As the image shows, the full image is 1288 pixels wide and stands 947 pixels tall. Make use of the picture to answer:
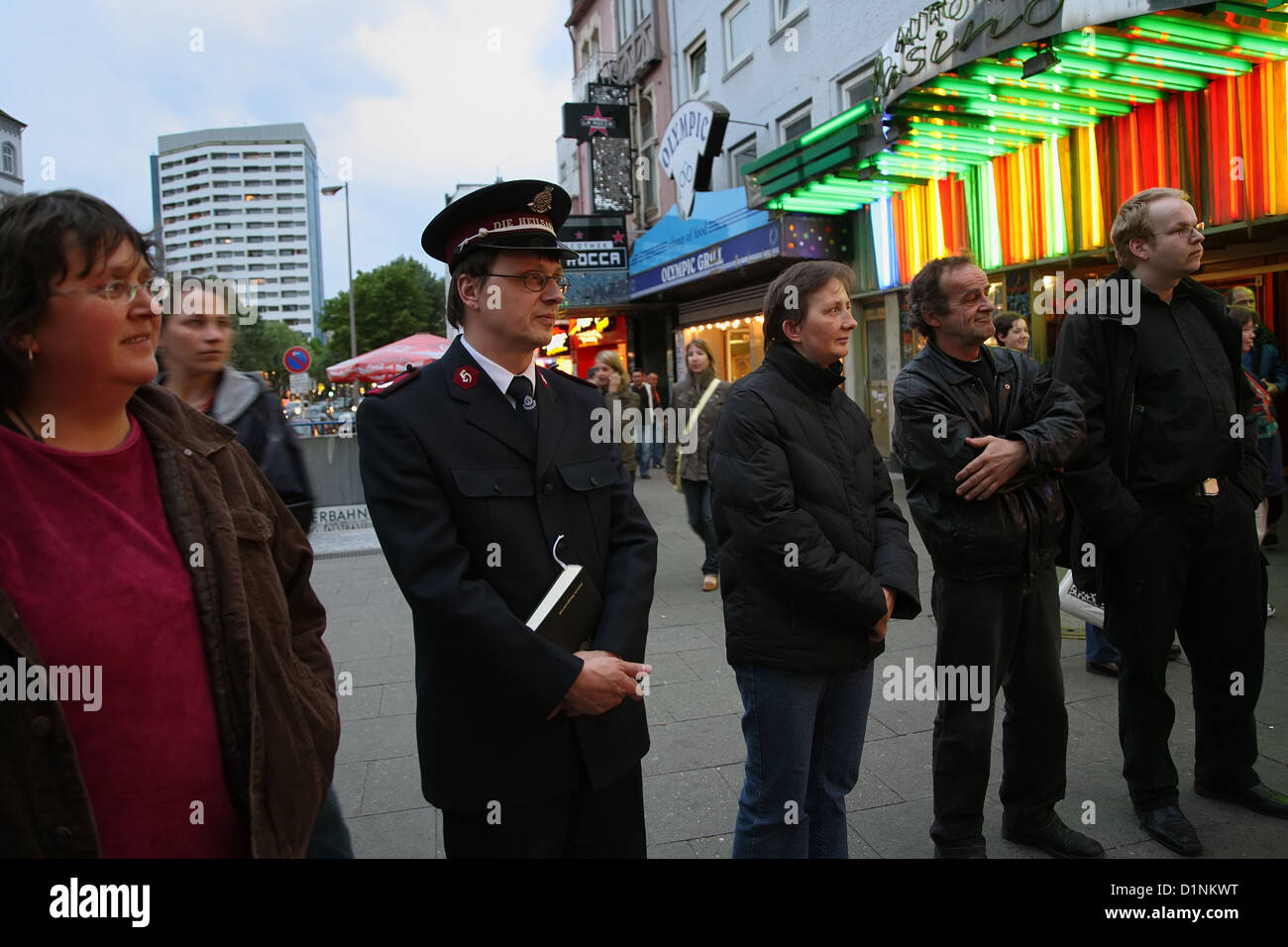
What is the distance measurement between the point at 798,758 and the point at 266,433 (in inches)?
76.5

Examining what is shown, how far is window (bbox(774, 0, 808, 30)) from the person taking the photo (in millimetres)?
14656

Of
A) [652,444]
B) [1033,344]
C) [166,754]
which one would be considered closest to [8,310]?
[166,754]

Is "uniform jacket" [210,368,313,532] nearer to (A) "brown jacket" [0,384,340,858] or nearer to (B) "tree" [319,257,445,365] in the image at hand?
(A) "brown jacket" [0,384,340,858]

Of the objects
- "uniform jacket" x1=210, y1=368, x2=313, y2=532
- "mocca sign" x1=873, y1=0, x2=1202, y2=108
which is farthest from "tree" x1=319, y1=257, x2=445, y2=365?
"uniform jacket" x1=210, y1=368, x2=313, y2=532

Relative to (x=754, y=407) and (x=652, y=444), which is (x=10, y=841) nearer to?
(x=754, y=407)

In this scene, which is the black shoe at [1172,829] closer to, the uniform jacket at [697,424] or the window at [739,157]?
the uniform jacket at [697,424]

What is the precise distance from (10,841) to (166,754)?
0.25 metres

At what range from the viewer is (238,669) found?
164cm

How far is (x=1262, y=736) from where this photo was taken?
3.88 metres

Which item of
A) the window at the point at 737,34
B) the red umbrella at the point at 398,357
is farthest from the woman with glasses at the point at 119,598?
the red umbrella at the point at 398,357

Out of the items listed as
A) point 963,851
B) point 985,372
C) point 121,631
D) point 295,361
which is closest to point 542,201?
point 121,631

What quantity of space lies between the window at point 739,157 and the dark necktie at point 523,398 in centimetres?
1583

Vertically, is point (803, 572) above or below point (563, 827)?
above

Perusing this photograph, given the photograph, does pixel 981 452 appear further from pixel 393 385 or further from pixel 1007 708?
pixel 393 385
